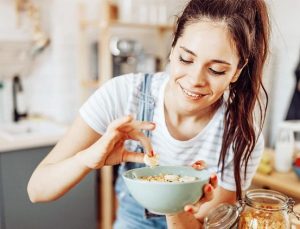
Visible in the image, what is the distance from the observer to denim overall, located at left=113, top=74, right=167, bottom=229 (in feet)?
3.30

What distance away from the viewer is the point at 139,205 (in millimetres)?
1106

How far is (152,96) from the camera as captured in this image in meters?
1.01

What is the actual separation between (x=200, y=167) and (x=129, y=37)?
193 cm

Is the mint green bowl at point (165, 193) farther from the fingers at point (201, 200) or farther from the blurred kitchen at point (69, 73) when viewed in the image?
the blurred kitchen at point (69, 73)

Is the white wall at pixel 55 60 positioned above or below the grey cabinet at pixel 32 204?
above

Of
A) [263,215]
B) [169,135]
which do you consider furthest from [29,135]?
[263,215]

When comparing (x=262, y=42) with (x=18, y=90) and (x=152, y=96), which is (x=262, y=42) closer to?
(x=152, y=96)

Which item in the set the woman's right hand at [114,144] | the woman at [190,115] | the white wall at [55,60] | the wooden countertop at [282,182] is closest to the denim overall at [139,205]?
the woman at [190,115]

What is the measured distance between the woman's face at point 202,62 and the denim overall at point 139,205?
18cm

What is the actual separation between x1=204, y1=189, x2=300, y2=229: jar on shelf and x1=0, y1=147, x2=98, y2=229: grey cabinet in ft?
4.67

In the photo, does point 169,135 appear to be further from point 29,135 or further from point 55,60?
point 55,60

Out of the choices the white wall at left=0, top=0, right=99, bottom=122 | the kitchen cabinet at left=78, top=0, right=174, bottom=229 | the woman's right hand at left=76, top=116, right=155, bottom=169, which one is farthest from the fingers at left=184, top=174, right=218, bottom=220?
the white wall at left=0, top=0, right=99, bottom=122

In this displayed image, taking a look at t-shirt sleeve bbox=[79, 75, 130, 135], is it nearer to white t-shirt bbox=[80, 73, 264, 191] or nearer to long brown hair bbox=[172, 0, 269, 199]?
white t-shirt bbox=[80, 73, 264, 191]

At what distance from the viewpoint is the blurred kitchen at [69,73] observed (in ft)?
6.47
